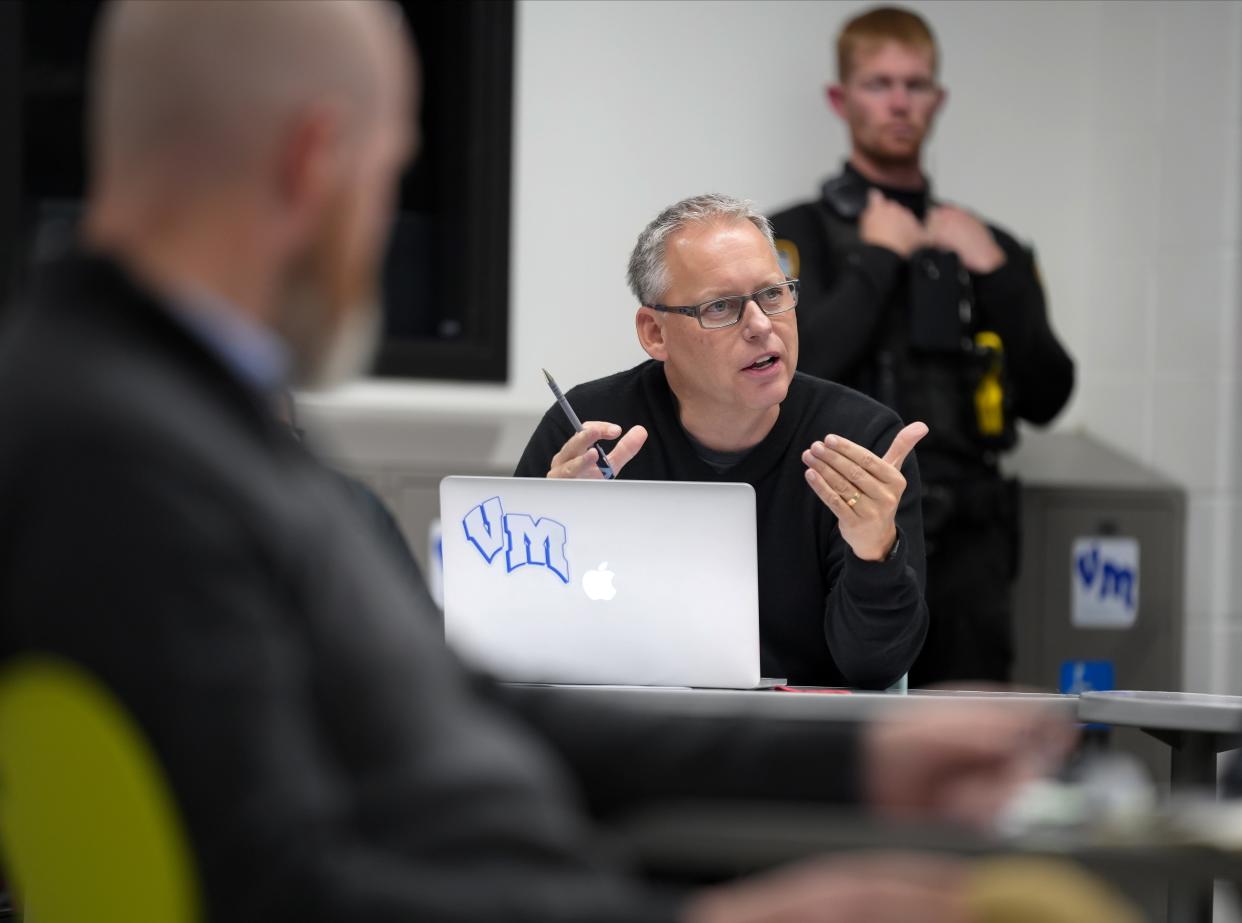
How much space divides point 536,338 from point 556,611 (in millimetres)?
2235

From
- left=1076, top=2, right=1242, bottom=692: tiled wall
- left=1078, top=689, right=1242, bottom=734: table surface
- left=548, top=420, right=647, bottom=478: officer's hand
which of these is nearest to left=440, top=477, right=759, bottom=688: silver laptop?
left=548, top=420, right=647, bottom=478: officer's hand

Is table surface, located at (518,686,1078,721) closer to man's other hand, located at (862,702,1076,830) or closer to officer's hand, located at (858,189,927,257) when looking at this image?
man's other hand, located at (862,702,1076,830)

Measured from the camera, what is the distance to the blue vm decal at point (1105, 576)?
13.7 ft

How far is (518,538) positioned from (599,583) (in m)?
0.11

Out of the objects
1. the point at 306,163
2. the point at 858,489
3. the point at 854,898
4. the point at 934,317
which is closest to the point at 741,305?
the point at 858,489

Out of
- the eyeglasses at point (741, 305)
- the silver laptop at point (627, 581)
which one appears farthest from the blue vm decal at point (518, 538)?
the eyeglasses at point (741, 305)

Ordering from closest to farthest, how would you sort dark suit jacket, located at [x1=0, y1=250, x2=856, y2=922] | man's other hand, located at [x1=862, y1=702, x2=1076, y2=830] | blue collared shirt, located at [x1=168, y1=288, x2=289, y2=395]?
dark suit jacket, located at [x1=0, y1=250, x2=856, y2=922] < blue collared shirt, located at [x1=168, y1=288, x2=289, y2=395] < man's other hand, located at [x1=862, y1=702, x2=1076, y2=830]

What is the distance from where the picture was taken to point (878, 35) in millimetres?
3971

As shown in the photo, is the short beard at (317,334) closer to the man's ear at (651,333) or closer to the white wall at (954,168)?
the man's ear at (651,333)

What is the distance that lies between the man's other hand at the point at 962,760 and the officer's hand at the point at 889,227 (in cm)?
273

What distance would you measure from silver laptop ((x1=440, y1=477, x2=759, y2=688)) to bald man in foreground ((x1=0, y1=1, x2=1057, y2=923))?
1.07 m

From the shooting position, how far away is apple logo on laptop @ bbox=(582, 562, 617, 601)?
211 cm

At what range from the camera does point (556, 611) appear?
212 cm

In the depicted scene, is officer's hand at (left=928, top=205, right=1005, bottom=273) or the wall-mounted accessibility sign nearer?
officer's hand at (left=928, top=205, right=1005, bottom=273)
